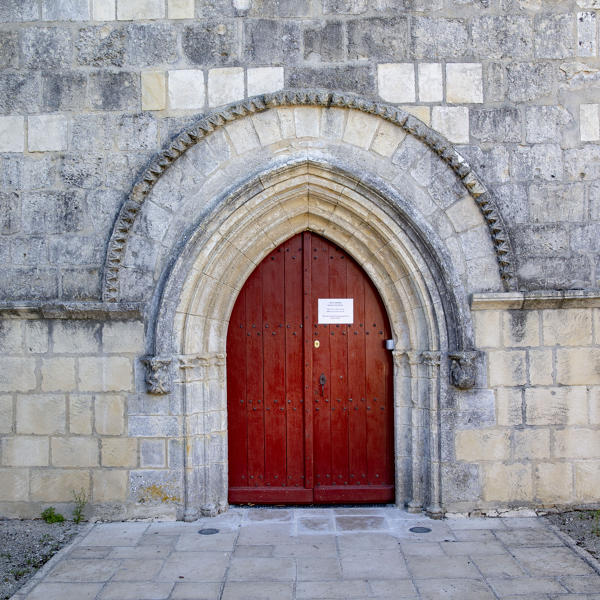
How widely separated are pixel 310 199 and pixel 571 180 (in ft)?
6.12

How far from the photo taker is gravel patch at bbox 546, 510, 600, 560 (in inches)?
148

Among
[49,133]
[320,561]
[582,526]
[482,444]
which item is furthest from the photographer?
[49,133]

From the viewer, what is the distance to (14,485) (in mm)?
4332

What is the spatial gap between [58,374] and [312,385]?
186 centimetres

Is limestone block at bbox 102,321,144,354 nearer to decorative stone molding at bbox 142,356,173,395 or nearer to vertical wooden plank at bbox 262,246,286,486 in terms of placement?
Result: decorative stone molding at bbox 142,356,173,395

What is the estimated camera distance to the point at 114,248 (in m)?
4.27

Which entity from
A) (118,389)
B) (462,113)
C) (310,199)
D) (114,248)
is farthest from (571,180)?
(118,389)

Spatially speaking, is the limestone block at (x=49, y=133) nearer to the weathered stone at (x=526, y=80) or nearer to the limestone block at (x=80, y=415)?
the limestone block at (x=80, y=415)

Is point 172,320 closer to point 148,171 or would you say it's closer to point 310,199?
point 148,171

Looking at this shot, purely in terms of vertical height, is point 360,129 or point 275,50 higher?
point 275,50

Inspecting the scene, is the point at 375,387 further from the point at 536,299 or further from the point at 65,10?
the point at 65,10

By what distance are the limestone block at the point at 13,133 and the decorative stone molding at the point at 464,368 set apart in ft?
11.3

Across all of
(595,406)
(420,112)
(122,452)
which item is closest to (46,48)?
(420,112)

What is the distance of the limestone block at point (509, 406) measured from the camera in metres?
4.29
